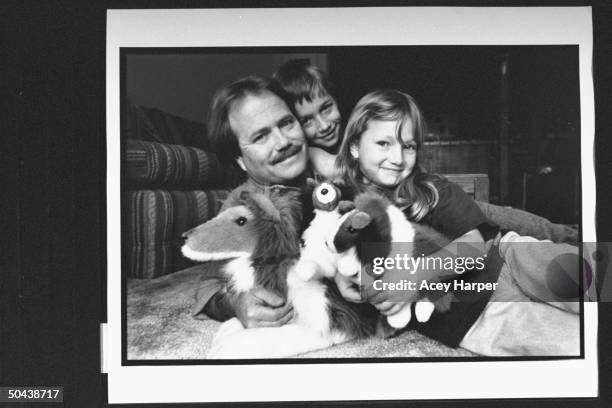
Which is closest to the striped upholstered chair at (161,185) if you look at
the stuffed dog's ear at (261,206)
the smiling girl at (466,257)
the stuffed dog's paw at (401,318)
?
the stuffed dog's ear at (261,206)

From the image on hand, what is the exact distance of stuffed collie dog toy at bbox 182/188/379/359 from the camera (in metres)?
2.71

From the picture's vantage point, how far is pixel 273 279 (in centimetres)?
271

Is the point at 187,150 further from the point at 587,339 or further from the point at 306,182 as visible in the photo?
the point at 587,339

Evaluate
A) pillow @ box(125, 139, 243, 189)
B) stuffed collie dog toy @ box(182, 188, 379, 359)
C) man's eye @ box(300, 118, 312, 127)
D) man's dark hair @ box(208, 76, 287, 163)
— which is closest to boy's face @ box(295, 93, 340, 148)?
man's eye @ box(300, 118, 312, 127)

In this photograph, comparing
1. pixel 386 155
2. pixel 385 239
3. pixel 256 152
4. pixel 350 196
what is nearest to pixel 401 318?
pixel 385 239

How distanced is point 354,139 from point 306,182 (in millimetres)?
335

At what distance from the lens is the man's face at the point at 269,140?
2.72 metres

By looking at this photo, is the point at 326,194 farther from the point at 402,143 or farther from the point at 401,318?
the point at 401,318

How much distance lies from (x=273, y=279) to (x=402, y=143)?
38.5 inches

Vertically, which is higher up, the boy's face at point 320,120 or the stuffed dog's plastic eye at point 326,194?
the boy's face at point 320,120

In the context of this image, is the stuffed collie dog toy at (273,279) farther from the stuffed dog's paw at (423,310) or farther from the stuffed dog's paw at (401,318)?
the stuffed dog's paw at (423,310)

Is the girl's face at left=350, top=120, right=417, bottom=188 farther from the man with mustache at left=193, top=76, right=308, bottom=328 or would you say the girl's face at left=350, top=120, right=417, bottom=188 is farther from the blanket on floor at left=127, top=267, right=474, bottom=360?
the blanket on floor at left=127, top=267, right=474, bottom=360

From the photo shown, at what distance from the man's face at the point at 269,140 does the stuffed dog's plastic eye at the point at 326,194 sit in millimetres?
143
